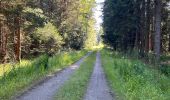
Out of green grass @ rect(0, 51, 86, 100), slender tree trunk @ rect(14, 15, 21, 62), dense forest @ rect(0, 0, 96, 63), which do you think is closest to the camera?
green grass @ rect(0, 51, 86, 100)

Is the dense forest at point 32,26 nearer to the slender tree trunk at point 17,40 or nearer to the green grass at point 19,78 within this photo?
the slender tree trunk at point 17,40

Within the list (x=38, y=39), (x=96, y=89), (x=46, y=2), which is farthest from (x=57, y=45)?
(x=96, y=89)

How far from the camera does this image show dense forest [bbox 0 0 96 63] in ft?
96.2

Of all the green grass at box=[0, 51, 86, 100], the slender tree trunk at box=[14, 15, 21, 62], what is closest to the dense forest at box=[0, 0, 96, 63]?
the slender tree trunk at box=[14, 15, 21, 62]

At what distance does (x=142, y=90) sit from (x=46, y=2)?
33457 millimetres

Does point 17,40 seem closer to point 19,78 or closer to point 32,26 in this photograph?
point 32,26

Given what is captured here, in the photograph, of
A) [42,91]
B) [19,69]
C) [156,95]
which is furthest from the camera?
[19,69]

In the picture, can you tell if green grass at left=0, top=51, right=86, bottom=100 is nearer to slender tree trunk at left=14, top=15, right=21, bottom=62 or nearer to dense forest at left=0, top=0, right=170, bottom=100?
dense forest at left=0, top=0, right=170, bottom=100

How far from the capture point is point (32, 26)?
35.0 metres

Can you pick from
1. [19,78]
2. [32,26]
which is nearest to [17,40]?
[32,26]

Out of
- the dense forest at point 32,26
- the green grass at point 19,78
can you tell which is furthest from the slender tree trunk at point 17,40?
the green grass at point 19,78

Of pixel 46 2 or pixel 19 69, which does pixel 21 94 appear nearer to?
pixel 19 69

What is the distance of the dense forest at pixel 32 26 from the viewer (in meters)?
29.3

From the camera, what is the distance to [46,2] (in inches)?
1783
